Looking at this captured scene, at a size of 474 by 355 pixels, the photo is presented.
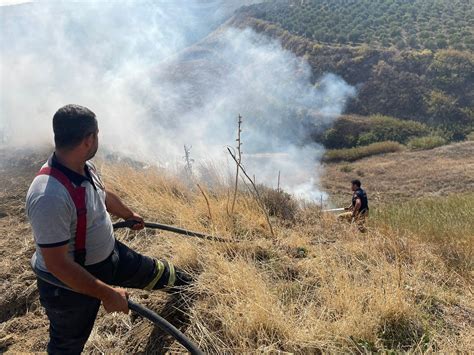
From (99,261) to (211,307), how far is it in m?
0.83

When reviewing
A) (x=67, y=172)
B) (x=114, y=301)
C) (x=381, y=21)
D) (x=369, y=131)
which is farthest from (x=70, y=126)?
(x=381, y=21)

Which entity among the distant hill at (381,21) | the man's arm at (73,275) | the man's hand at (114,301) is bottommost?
the man's hand at (114,301)

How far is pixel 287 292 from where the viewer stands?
2811 millimetres

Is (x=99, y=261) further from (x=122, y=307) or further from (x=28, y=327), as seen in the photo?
(x=28, y=327)

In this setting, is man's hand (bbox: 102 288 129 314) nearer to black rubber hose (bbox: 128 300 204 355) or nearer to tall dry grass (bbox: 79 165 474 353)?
black rubber hose (bbox: 128 300 204 355)

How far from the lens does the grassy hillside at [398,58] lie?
84.2 ft

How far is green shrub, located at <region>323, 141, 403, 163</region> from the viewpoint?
72.3 ft

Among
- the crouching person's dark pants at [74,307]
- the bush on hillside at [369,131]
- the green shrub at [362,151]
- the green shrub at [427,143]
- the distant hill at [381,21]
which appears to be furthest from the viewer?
the distant hill at [381,21]

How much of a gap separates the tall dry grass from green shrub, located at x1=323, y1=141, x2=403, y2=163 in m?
18.7

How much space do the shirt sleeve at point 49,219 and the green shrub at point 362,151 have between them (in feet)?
69.7

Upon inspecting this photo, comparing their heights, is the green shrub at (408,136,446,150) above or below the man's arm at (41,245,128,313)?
below

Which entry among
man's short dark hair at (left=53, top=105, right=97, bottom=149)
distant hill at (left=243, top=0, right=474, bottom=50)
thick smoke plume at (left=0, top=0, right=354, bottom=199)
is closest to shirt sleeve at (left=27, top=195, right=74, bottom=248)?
man's short dark hair at (left=53, top=105, right=97, bottom=149)

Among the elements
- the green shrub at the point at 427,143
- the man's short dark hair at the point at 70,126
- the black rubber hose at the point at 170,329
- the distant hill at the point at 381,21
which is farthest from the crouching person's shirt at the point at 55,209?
the distant hill at the point at 381,21

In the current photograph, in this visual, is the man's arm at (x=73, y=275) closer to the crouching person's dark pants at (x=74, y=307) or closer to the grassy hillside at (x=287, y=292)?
the crouching person's dark pants at (x=74, y=307)
